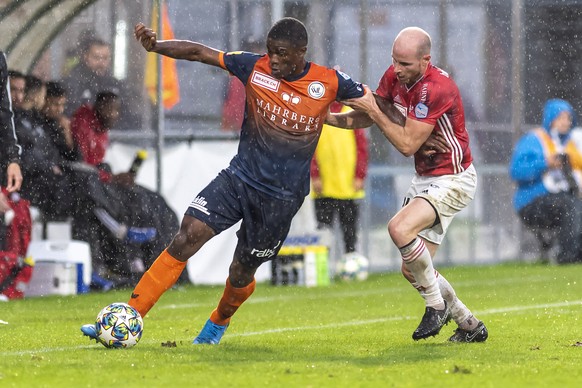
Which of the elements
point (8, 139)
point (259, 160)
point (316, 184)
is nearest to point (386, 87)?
point (259, 160)

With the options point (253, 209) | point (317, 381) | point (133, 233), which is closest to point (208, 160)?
point (133, 233)

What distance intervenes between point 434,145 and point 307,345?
1487 mm

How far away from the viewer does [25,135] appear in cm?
1394

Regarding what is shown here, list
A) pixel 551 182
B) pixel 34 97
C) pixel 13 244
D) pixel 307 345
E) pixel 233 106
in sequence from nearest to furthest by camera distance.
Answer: pixel 307 345 → pixel 13 244 → pixel 34 97 → pixel 233 106 → pixel 551 182

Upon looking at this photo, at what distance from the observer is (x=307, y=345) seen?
29.2ft

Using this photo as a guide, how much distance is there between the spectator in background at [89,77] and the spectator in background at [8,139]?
462cm

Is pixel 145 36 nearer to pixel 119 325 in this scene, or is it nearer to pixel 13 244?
pixel 119 325

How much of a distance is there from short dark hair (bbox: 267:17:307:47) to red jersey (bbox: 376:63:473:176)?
2.43 ft

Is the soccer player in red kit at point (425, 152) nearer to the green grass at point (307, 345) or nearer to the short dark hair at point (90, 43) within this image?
the green grass at point (307, 345)

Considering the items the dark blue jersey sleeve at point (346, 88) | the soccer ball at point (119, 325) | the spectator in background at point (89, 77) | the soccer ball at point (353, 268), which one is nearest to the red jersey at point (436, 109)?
the dark blue jersey sleeve at point (346, 88)

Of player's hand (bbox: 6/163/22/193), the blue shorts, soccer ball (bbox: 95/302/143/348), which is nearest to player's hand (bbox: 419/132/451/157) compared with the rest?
A: the blue shorts

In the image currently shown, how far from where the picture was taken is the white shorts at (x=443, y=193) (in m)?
8.73

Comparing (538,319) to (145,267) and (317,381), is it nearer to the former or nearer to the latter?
(317,381)

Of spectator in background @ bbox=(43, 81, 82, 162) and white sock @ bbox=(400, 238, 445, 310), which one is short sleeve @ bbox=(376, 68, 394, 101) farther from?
spectator in background @ bbox=(43, 81, 82, 162)
